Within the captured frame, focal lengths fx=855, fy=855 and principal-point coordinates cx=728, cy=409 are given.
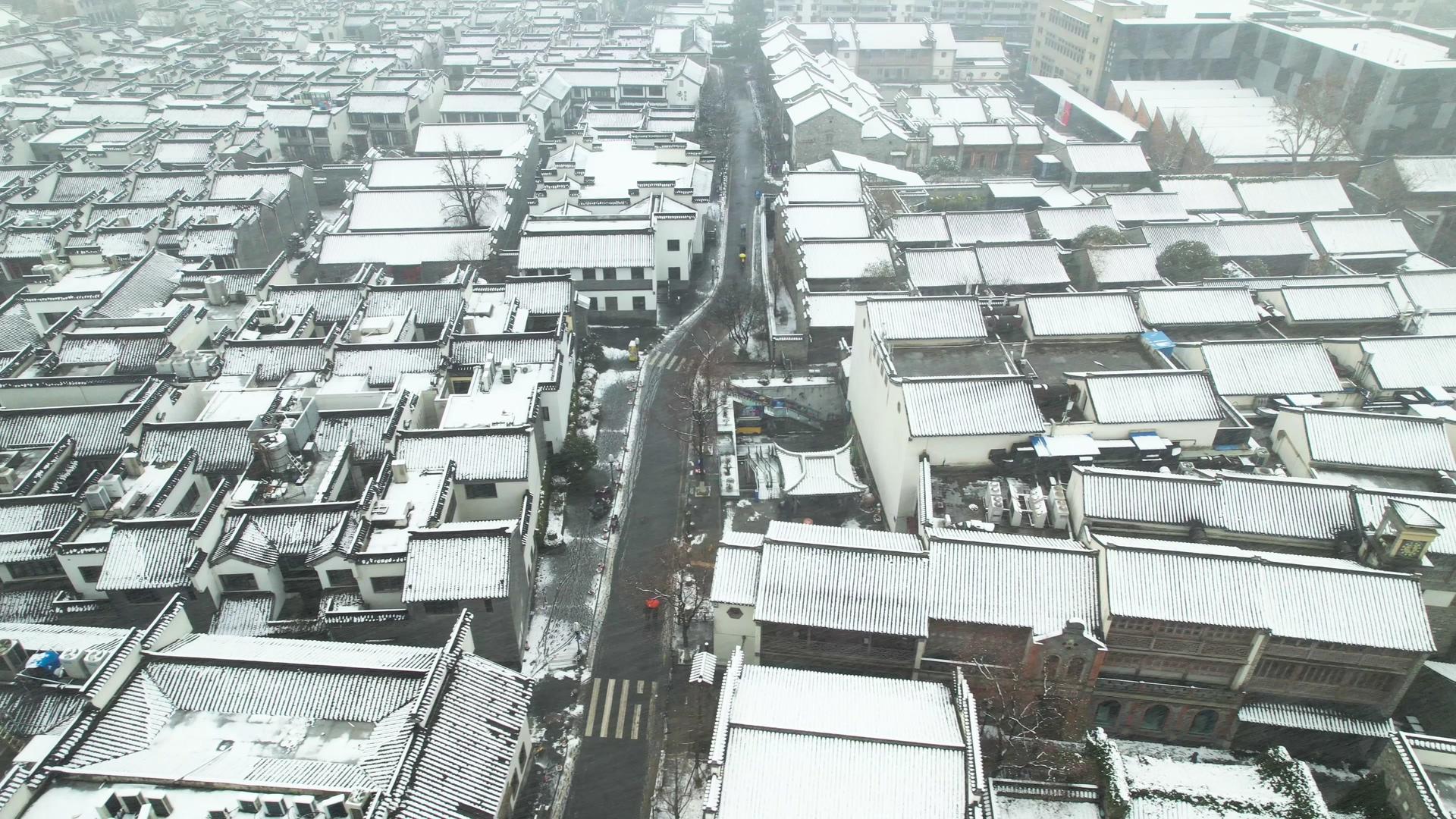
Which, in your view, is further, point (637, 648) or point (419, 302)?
point (419, 302)

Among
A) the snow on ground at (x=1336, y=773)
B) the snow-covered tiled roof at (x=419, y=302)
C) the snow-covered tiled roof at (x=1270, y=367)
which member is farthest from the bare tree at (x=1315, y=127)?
the snow-covered tiled roof at (x=419, y=302)

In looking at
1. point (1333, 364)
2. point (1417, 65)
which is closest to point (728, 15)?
point (1417, 65)

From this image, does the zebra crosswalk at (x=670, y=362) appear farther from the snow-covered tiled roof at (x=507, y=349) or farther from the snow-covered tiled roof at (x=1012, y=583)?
the snow-covered tiled roof at (x=1012, y=583)

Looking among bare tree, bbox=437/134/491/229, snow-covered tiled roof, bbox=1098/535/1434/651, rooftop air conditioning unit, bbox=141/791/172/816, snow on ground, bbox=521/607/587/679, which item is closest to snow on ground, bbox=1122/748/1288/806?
snow-covered tiled roof, bbox=1098/535/1434/651

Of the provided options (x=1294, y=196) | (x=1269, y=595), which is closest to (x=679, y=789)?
(x=1269, y=595)

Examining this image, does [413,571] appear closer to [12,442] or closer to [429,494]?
[429,494]

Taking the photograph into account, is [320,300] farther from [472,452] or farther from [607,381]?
[472,452]
